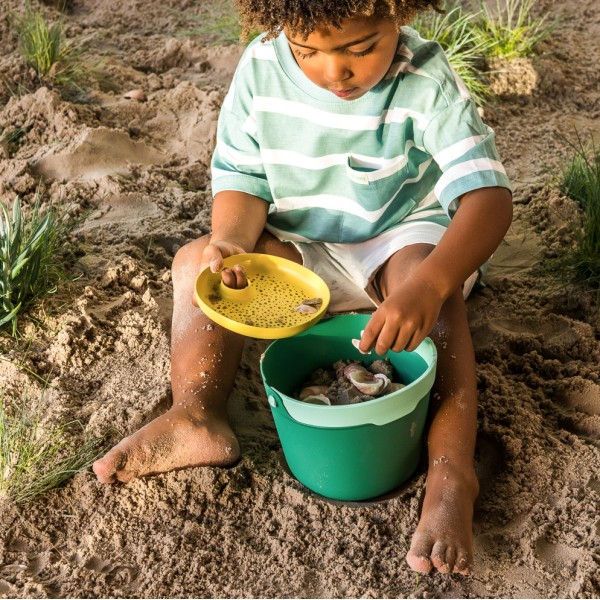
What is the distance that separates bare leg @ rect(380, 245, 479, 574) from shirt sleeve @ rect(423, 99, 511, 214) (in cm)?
18

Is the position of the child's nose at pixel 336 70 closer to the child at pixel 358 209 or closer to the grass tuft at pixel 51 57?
the child at pixel 358 209

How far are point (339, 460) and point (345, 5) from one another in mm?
908

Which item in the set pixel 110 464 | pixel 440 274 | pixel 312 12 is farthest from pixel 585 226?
pixel 110 464

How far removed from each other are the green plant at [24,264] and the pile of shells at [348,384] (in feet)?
2.75

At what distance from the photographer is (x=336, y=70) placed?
5.90ft

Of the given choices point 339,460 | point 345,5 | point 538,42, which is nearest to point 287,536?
point 339,460

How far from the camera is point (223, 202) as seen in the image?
7.30 feet

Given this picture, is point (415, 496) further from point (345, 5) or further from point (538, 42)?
point (538, 42)

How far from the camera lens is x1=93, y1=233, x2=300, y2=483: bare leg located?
1.89 m

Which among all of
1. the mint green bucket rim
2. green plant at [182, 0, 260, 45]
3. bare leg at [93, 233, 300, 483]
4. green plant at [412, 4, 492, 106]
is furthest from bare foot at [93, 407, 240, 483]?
green plant at [182, 0, 260, 45]

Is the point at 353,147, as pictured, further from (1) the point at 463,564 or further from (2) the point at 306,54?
(1) the point at 463,564

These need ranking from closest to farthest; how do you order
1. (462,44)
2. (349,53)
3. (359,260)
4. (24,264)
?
1. (349,53)
2. (359,260)
3. (24,264)
4. (462,44)

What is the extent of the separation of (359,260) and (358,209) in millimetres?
132

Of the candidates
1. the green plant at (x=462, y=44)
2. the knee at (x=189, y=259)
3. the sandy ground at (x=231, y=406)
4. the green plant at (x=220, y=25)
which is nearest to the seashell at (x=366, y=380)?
the sandy ground at (x=231, y=406)
